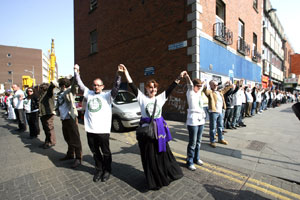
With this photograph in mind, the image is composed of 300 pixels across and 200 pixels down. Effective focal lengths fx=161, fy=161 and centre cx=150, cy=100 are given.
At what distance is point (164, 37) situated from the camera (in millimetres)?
9172

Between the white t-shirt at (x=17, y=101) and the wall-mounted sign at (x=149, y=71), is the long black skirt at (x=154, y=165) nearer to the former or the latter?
the white t-shirt at (x=17, y=101)

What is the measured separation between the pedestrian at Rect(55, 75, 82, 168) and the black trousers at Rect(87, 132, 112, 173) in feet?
2.56

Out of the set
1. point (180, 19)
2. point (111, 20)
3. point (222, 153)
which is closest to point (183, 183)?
point (222, 153)

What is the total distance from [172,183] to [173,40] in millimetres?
7625

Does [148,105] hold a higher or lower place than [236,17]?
lower

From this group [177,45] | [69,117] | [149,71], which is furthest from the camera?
[149,71]

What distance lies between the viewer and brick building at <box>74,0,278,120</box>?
26.9 feet

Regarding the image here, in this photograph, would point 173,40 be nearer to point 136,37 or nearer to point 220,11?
point 136,37

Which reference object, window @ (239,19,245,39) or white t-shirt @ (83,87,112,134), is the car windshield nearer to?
white t-shirt @ (83,87,112,134)

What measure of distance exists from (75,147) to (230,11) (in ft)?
39.7

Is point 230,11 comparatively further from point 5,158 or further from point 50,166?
point 5,158

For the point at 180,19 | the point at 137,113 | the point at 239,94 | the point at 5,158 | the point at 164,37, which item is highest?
the point at 180,19

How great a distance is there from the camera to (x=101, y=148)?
2990mm

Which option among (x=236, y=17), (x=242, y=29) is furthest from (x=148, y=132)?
(x=242, y=29)
